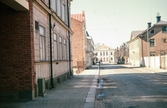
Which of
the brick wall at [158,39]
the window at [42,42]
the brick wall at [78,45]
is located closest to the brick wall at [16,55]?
the window at [42,42]

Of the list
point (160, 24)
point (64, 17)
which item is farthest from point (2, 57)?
point (160, 24)

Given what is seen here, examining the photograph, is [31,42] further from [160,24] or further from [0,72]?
[160,24]

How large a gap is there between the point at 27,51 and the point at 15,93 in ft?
6.09

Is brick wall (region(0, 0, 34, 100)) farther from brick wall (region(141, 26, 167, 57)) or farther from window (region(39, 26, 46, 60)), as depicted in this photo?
brick wall (region(141, 26, 167, 57))

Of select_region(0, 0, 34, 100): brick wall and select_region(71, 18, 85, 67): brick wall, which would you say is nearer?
select_region(0, 0, 34, 100): brick wall

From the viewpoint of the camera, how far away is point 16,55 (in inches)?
344

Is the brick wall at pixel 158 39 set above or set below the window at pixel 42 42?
above

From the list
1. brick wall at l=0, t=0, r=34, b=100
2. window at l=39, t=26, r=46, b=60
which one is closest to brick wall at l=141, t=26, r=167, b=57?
window at l=39, t=26, r=46, b=60

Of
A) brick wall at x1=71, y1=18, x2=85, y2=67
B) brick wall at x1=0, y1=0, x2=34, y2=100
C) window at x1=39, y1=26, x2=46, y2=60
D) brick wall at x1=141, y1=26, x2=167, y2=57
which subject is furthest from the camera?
brick wall at x1=141, y1=26, x2=167, y2=57

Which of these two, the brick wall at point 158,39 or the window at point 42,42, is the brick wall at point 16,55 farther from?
the brick wall at point 158,39

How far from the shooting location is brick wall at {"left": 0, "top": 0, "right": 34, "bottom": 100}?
8719 millimetres

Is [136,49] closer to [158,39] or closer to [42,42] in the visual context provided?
[158,39]

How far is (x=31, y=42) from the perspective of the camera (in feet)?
29.0

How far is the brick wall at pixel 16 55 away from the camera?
8.72 metres
